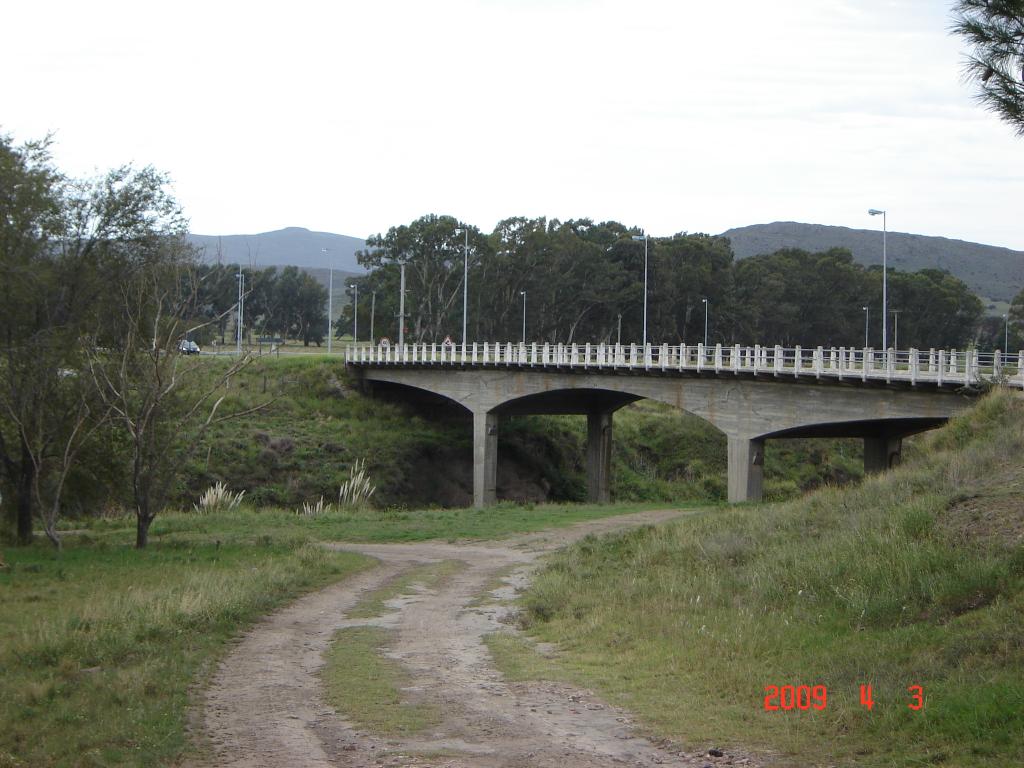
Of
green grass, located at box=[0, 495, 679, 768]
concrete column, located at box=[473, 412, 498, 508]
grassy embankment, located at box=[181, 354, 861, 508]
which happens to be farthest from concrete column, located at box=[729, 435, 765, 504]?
concrete column, located at box=[473, 412, 498, 508]

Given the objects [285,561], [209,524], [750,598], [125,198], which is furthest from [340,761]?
[209,524]

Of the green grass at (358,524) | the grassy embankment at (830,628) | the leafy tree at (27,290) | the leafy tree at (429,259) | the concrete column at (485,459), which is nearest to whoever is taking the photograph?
the grassy embankment at (830,628)

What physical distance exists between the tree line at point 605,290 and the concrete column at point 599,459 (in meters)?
30.9

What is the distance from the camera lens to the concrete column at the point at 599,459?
59.5 meters

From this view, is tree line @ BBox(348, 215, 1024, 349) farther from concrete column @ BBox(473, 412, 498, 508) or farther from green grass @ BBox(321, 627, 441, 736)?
green grass @ BBox(321, 627, 441, 736)

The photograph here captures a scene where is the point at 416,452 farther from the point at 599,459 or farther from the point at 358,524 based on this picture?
the point at 358,524

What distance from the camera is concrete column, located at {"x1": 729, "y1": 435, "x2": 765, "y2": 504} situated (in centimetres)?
4306

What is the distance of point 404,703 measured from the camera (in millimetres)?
11734

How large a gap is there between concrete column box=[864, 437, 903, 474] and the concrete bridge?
0.14 feet

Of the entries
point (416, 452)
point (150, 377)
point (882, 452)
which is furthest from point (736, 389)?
point (416, 452)

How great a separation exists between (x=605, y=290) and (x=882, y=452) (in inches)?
1999

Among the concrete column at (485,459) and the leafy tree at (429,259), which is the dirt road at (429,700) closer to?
the concrete column at (485,459)

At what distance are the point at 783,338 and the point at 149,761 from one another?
10280cm

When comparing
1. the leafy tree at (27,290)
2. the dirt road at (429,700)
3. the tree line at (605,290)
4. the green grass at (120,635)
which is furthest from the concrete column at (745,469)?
the tree line at (605,290)
